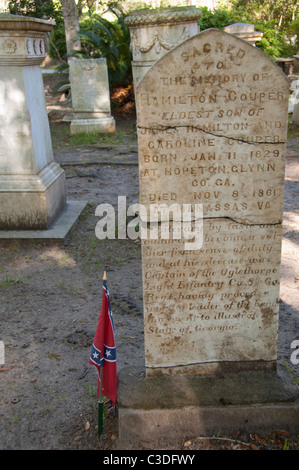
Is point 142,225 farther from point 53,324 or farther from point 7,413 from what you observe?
point 53,324

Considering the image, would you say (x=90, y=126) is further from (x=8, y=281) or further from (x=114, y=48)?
(x=8, y=281)

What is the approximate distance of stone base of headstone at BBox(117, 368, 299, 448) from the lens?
8.63 ft

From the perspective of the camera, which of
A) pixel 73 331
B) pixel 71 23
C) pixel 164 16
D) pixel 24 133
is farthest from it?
pixel 71 23

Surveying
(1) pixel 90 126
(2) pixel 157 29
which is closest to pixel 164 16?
(2) pixel 157 29

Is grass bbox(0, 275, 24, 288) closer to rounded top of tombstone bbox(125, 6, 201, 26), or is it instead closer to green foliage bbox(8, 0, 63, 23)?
rounded top of tombstone bbox(125, 6, 201, 26)

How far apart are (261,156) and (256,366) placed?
1.24 metres

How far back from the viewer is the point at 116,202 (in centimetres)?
677

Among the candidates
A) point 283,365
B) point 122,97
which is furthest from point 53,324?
point 122,97

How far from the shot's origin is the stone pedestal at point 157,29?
5.86 meters

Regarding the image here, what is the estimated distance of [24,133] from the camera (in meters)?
5.09

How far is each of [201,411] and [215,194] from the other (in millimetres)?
1195

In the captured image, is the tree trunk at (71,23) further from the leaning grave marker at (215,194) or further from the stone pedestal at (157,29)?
the leaning grave marker at (215,194)

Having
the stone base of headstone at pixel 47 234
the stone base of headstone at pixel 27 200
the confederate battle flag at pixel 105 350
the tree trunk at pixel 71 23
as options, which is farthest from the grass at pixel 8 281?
the tree trunk at pixel 71 23

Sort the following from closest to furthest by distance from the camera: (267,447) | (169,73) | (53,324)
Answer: (169,73), (267,447), (53,324)
